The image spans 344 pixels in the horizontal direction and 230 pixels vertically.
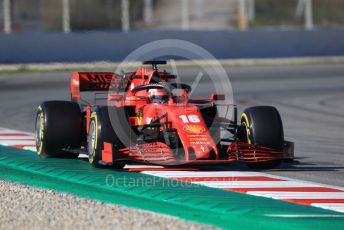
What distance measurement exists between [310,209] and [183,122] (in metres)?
2.50

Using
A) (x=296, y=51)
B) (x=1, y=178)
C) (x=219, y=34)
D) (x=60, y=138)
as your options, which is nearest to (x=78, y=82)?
(x=60, y=138)

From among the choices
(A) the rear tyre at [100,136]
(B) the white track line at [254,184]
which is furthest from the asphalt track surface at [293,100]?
(A) the rear tyre at [100,136]

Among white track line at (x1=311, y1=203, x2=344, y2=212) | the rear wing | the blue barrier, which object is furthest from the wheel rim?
the blue barrier

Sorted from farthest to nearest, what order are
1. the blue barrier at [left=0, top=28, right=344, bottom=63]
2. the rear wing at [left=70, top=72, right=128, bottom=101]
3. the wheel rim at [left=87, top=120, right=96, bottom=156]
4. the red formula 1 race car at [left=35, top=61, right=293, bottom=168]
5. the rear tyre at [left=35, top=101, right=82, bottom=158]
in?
1. the blue barrier at [left=0, top=28, right=344, bottom=63]
2. the rear wing at [left=70, top=72, right=128, bottom=101]
3. the rear tyre at [left=35, top=101, right=82, bottom=158]
4. the wheel rim at [left=87, top=120, right=96, bottom=156]
5. the red formula 1 race car at [left=35, top=61, right=293, bottom=168]

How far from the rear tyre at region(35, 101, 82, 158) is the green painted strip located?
0.74ft

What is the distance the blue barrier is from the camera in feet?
103

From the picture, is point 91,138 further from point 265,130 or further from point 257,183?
point 257,183

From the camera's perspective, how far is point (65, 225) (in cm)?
768

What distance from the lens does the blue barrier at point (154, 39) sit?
103 feet

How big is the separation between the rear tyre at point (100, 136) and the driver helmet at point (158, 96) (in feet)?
2.37

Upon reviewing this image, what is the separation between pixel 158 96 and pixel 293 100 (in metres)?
11.4

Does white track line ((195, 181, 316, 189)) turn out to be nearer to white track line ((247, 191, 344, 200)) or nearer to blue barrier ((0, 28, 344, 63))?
white track line ((247, 191, 344, 200))

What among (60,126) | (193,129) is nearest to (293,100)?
(60,126)

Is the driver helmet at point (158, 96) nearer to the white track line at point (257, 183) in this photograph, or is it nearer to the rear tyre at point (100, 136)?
the rear tyre at point (100, 136)
